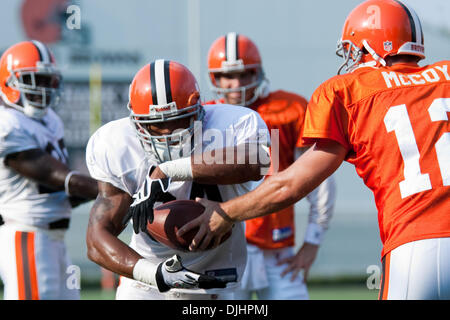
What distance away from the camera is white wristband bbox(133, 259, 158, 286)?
8.24 ft

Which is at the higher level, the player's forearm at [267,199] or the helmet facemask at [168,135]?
the helmet facemask at [168,135]

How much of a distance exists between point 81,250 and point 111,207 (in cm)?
541

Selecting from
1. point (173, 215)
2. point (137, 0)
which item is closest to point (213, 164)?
point (173, 215)

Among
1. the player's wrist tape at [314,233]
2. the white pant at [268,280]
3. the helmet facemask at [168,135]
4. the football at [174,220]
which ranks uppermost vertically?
the helmet facemask at [168,135]

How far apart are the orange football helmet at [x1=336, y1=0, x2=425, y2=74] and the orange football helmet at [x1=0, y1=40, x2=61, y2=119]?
234cm

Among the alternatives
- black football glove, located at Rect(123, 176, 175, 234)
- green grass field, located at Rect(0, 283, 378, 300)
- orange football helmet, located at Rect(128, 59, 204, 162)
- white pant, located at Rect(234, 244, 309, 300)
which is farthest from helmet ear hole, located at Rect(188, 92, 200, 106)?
green grass field, located at Rect(0, 283, 378, 300)

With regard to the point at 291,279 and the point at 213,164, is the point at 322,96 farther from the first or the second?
the point at 291,279

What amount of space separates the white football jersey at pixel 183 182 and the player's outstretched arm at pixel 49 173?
1127 mm

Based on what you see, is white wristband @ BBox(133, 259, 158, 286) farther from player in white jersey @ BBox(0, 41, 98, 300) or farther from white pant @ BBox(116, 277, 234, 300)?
player in white jersey @ BBox(0, 41, 98, 300)

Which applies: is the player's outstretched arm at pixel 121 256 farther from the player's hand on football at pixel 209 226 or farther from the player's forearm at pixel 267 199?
the player's forearm at pixel 267 199

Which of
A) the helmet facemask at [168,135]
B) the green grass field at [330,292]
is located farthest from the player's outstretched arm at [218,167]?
the green grass field at [330,292]

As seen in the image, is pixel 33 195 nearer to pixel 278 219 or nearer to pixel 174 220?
pixel 278 219

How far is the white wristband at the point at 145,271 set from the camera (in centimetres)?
251

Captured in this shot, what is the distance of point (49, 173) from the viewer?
3.97 m
